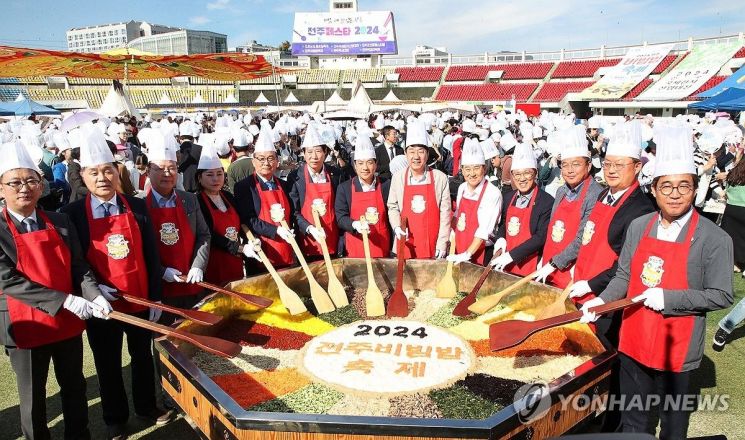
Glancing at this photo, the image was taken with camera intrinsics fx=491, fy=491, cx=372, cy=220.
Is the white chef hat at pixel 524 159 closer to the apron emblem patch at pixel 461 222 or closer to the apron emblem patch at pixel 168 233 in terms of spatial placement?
the apron emblem patch at pixel 461 222

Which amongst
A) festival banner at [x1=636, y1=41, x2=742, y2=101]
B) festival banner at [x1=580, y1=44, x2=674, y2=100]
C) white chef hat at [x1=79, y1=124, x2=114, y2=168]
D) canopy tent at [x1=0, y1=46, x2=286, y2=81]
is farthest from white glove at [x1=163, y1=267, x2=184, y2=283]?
festival banner at [x1=580, y1=44, x2=674, y2=100]

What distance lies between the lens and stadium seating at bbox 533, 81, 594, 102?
40.6m

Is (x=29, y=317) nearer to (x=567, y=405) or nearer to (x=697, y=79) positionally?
(x=567, y=405)

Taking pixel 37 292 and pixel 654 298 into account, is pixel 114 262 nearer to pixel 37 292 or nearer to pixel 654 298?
pixel 37 292

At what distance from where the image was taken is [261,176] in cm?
413

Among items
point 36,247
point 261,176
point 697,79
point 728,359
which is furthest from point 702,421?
point 697,79

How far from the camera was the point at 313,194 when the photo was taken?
4.32 m

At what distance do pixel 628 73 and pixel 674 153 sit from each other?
4021cm

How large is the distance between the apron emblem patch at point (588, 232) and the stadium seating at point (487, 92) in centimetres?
4248

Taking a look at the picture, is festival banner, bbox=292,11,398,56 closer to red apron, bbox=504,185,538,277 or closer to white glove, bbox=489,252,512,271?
red apron, bbox=504,185,538,277

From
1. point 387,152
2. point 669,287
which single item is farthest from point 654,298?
point 387,152

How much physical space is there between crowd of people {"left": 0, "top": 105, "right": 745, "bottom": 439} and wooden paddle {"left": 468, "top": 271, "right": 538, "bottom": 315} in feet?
0.58

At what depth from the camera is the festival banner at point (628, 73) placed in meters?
35.0

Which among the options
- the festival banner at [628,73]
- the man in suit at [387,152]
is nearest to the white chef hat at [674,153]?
the man in suit at [387,152]
